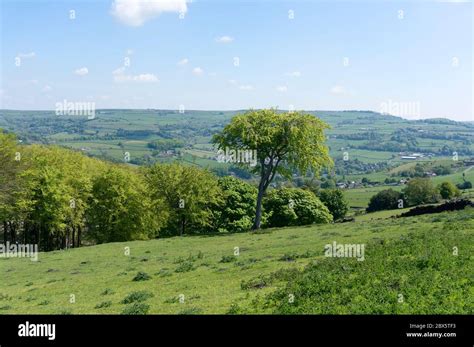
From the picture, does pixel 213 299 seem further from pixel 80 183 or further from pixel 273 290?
pixel 80 183

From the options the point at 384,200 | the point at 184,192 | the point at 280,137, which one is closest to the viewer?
the point at 280,137

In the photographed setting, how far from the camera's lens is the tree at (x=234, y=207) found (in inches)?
2766

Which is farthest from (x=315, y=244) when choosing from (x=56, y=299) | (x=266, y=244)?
(x=56, y=299)

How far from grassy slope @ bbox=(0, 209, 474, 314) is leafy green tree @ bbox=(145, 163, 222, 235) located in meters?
16.4

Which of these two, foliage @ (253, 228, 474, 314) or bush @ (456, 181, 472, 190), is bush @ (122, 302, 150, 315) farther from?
bush @ (456, 181, 472, 190)

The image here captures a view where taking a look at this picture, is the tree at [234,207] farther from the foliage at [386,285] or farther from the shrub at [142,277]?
the foliage at [386,285]

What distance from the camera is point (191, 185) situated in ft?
214

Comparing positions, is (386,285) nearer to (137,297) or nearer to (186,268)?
(137,297)

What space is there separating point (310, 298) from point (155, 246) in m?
31.3

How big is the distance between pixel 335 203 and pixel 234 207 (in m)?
26.6

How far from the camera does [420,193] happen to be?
9212 cm

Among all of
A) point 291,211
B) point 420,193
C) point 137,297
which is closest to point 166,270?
point 137,297

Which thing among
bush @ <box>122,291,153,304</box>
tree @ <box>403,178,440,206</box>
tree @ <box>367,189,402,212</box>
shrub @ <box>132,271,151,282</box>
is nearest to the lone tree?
shrub @ <box>132,271,151,282</box>

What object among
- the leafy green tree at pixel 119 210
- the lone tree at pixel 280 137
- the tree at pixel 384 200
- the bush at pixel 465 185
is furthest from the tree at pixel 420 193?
the leafy green tree at pixel 119 210
